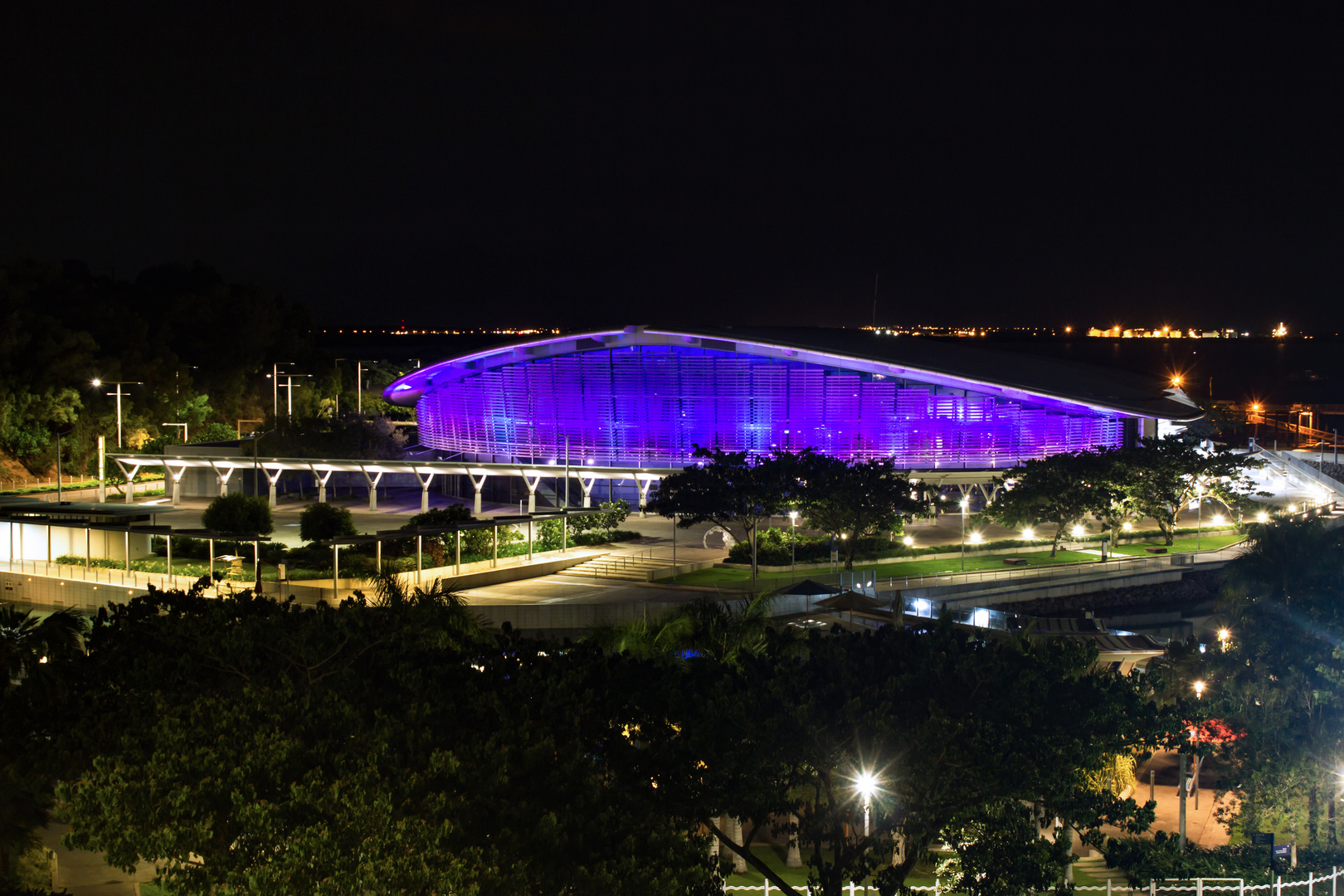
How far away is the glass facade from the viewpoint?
66.1 meters

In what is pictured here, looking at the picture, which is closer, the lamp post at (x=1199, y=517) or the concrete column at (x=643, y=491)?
the lamp post at (x=1199, y=517)

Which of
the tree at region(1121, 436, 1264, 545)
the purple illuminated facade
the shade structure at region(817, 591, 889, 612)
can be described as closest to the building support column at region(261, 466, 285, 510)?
the purple illuminated facade

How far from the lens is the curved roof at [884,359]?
211ft

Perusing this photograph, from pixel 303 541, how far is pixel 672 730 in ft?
110

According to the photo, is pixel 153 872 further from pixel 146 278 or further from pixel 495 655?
pixel 146 278

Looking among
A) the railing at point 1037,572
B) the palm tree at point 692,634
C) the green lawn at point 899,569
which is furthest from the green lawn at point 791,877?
the green lawn at point 899,569

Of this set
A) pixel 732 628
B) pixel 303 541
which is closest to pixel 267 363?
pixel 303 541

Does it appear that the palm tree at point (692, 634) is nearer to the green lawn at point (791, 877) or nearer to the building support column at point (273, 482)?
the green lawn at point (791, 877)

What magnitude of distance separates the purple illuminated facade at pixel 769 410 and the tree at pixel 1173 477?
8010 mm

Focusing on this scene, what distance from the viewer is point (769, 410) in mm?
66750

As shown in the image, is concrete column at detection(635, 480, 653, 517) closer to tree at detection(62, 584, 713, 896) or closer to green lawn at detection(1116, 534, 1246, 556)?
green lawn at detection(1116, 534, 1246, 556)

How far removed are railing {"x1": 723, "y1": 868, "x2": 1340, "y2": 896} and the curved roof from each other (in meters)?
45.4

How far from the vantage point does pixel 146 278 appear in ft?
403

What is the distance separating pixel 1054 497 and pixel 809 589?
706 inches
